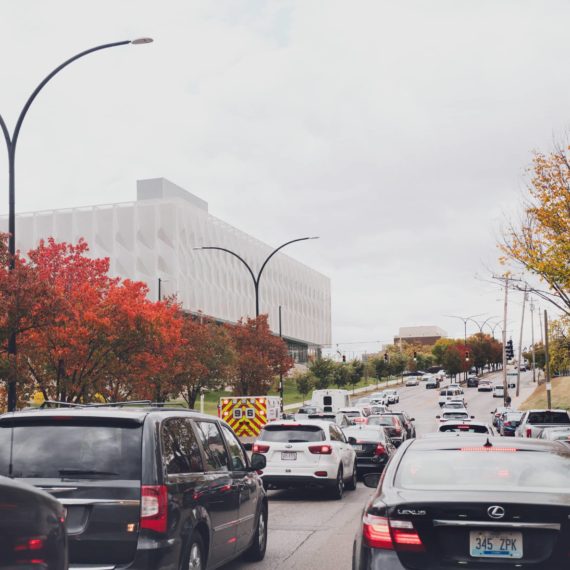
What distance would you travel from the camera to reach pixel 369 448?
Answer: 78.7ft

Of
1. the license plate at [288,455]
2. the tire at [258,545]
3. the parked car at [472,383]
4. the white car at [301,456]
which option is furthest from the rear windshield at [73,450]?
the parked car at [472,383]

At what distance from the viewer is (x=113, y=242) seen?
255 ft

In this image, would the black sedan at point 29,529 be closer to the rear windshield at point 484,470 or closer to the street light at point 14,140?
the rear windshield at point 484,470

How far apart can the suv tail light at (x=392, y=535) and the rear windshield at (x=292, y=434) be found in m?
12.8

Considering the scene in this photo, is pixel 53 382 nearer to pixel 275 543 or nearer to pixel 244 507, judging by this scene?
pixel 275 543

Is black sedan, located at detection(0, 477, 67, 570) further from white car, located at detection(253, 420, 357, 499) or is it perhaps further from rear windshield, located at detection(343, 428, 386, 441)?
rear windshield, located at detection(343, 428, 386, 441)

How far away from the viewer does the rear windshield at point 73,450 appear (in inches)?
285

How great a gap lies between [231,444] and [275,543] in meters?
2.87

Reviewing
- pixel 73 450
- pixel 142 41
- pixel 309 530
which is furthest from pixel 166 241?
pixel 73 450

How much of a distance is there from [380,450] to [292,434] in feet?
18.5

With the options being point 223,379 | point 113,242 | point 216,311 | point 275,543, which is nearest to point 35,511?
point 275,543

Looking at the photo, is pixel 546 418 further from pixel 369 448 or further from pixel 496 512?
pixel 496 512

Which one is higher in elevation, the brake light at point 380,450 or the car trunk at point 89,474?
the car trunk at point 89,474

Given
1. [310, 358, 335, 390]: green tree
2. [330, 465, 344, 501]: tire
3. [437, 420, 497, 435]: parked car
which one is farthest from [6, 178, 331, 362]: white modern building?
[330, 465, 344, 501]: tire
